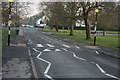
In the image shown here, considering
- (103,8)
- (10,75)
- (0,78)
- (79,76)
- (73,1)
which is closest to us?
(0,78)

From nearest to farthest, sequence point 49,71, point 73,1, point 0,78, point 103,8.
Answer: point 0,78, point 49,71, point 103,8, point 73,1

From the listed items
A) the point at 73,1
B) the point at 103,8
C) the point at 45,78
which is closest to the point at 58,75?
the point at 45,78

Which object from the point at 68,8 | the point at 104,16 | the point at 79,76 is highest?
the point at 68,8

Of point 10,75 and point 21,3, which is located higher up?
point 21,3

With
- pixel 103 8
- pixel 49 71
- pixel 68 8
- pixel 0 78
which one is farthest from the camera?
pixel 68 8

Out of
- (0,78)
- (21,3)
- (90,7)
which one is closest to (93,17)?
(90,7)

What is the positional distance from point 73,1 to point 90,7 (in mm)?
3593

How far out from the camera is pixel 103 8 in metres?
26.4

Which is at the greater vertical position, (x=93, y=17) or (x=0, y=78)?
(x=93, y=17)

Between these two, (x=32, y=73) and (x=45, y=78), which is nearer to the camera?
(x=45, y=78)

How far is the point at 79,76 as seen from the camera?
759 centimetres

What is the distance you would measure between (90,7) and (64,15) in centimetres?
527

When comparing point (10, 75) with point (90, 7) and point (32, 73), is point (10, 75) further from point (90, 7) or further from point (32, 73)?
point (90, 7)

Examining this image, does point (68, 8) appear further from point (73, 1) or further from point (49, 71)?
point (49, 71)
